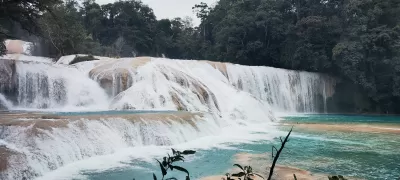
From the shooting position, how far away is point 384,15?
25188 mm

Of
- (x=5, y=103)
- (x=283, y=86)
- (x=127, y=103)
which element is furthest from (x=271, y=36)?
(x=5, y=103)

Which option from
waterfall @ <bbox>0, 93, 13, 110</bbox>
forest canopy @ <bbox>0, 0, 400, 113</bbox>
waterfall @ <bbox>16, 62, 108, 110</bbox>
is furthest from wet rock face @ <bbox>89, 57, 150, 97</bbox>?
waterfall @ <bbox>0, 93, 13, 110</bbox>

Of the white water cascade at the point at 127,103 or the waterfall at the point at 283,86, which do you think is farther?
the waterfall at the point at 283,86

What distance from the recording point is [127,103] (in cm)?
1468

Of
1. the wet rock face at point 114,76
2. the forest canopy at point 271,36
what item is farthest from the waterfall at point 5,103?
the forest canopy at point 271,36

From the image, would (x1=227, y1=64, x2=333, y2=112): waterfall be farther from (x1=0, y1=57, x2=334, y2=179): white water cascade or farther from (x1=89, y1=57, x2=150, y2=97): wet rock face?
(x1=89, y1=57, x2=150, y2=97): wet rock face

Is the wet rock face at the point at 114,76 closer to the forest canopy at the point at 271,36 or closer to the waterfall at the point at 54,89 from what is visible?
the waterfall at the point at 54,89

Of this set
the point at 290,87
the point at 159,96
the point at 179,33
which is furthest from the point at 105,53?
the point at 159,96

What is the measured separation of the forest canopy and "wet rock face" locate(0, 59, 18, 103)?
274 centimetres

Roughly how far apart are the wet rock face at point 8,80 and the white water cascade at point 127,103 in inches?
1.5

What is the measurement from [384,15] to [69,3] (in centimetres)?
2964

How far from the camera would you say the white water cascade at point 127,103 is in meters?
7.52

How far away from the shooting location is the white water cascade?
7.52 meters

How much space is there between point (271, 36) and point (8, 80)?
20.7 metres
